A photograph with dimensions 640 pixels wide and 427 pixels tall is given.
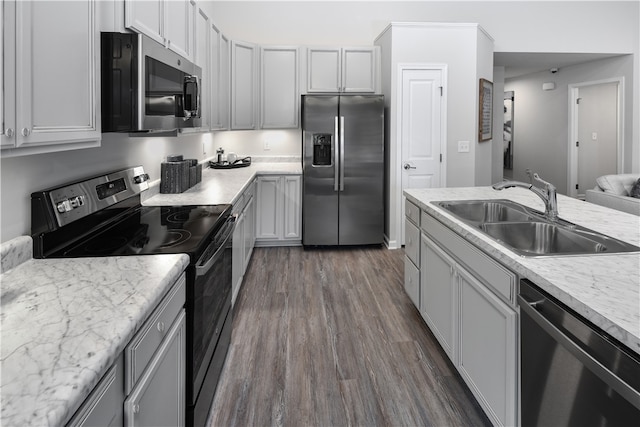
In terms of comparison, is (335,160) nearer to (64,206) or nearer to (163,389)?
(64,206)

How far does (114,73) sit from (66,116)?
46 cm

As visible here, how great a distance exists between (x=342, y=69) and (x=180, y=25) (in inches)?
111

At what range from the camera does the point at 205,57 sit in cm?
344

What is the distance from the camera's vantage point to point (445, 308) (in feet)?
7.36

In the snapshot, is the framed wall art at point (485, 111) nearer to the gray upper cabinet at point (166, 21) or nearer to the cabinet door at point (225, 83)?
the cabinet door at point (225, 83)

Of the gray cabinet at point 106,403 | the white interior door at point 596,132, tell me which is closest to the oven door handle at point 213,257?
the gray cabinet at point 106,403

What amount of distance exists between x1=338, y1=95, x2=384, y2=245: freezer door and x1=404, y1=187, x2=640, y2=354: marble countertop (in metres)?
2.56

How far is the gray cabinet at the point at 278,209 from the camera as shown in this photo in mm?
4809

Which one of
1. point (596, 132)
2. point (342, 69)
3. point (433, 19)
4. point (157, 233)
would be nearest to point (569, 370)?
point (157, 233)

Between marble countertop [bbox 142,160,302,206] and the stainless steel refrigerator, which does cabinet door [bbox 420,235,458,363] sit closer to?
marble countertop [bbox 142,160,302,206]

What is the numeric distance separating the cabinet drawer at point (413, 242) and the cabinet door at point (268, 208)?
2151 millimetres

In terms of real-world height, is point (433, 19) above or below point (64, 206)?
above

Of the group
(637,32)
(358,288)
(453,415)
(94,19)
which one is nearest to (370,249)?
(358,288)

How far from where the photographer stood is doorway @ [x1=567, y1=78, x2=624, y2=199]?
6.55 metres
